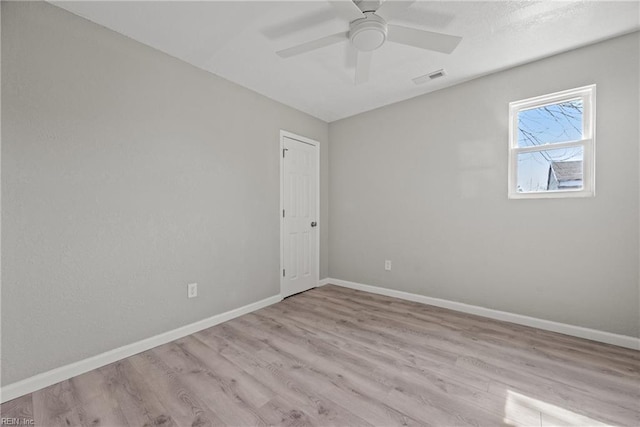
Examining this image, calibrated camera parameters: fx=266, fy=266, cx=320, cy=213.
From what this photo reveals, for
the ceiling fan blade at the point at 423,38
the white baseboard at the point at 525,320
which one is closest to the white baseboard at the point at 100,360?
the white baseboard at the point at 525,320

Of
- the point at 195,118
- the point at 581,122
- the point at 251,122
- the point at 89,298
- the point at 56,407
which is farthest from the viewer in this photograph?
the point at 251,122

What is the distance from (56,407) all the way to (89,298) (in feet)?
2.26

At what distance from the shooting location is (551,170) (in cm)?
262

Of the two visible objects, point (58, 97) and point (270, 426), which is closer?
point (270, 426)

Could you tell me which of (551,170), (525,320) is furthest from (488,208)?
(525,320)

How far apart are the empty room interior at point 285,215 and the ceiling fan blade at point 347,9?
13 millimetres

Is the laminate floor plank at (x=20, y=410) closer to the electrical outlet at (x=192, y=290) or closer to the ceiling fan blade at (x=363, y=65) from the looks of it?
the electrical outlet at (x=192, y=290)

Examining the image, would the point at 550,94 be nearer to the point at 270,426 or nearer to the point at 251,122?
the point at 251,122

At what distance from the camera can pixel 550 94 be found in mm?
2582

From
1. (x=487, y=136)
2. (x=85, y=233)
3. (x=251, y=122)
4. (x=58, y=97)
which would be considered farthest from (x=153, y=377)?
(x=487, y=136)

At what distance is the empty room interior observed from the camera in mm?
1721

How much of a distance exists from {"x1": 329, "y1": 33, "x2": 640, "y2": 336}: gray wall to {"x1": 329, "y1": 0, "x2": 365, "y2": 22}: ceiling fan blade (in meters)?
1.96

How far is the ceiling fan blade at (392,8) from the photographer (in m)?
1.77

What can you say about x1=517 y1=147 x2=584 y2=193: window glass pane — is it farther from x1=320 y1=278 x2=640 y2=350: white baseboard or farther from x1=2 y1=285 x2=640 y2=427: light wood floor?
x1=2 y1=285 x2=640 y2=427: light wood floor
